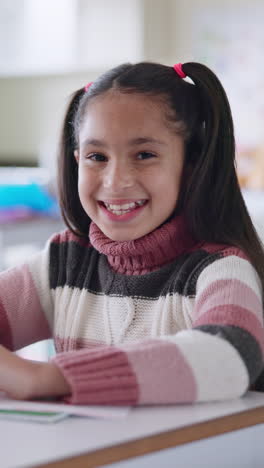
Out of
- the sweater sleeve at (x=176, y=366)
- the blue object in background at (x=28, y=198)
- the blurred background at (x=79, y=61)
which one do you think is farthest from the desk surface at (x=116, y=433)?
the blue object in background at (x=28, y=198)

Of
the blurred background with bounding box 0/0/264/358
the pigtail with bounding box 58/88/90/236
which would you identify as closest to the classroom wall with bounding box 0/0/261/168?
the blurred background with bounding box 0/0/264/358

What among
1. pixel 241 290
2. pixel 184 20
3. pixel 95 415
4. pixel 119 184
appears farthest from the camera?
pixel 184 20

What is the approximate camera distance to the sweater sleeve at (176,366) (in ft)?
2.61

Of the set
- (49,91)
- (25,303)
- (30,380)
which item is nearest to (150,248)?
(25,303)

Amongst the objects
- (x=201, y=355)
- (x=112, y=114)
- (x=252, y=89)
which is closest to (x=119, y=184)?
(x=112, y=114)

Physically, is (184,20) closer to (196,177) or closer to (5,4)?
(5,4)

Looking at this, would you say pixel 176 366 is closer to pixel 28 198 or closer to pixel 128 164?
pixel 128 164

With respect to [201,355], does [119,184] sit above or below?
above

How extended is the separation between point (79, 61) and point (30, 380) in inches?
130

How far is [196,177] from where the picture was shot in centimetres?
114

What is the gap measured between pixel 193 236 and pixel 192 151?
0.46ft

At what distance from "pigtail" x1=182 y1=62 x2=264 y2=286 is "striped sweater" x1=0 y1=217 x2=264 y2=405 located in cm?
3

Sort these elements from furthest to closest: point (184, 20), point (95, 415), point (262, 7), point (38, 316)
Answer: point (184, 20) → point (262, 7) → point (38, 316) → point (95, 415)

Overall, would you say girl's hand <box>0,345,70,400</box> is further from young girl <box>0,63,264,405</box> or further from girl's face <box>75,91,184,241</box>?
girl's face <box>75,91,184,241</box>
